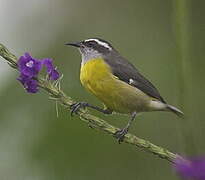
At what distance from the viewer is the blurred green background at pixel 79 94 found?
6.87 m

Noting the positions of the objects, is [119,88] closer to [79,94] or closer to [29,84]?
[29,84]

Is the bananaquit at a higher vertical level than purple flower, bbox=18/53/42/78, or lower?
higher

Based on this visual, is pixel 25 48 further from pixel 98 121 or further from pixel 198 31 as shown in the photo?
pixel 98 121

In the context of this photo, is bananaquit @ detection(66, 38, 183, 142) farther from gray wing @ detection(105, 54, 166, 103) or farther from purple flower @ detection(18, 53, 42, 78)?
purple flower @ detection(18, 53, 42, 78)

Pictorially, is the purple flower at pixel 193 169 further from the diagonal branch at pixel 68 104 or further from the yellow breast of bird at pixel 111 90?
the yellow breast of bird at pixel 111 90

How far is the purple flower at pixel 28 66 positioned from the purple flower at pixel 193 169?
141cm

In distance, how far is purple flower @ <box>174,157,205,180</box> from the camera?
0.81 meters

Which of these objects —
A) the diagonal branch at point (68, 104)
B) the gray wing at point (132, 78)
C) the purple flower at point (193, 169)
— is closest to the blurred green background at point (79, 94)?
the gray wing at point (132, 78)

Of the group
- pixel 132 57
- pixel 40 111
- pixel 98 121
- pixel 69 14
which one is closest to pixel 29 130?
pixel 40 111

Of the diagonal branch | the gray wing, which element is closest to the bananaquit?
the gray wing

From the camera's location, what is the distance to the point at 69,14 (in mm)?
9445

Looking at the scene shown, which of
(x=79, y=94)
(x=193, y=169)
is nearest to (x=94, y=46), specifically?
(x=79, y=94)

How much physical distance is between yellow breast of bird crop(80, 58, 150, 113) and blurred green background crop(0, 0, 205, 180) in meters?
0.75

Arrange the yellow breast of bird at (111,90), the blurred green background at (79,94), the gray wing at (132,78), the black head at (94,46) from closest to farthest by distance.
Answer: the yellow breast of bird at (111,90)
the gray wing at (132,78)
the black head at (94,46)
the blurred green background at (79,94)
